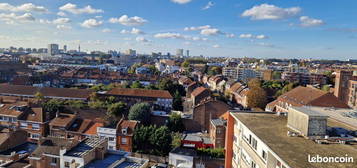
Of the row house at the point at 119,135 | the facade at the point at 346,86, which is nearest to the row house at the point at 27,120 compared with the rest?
the row house at the point at 119,135

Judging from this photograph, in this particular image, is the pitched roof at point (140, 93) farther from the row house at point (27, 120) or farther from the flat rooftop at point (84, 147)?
the flat rooftop at point (84, 147)

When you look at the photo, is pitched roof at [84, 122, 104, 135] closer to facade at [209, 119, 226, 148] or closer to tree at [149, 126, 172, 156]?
tree at [149, 126, 172, 156]

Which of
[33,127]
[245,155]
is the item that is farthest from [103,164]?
[33,127]

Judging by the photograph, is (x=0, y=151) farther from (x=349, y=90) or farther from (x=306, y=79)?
(x=306, y=79)

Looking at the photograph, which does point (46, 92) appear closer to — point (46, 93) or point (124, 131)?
point (46, 93)

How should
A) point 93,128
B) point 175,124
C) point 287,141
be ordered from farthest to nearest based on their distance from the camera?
1. point 175,124
2. point 93,128
3. point 287,141

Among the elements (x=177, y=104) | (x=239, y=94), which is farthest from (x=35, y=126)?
(x=239, y=94)
